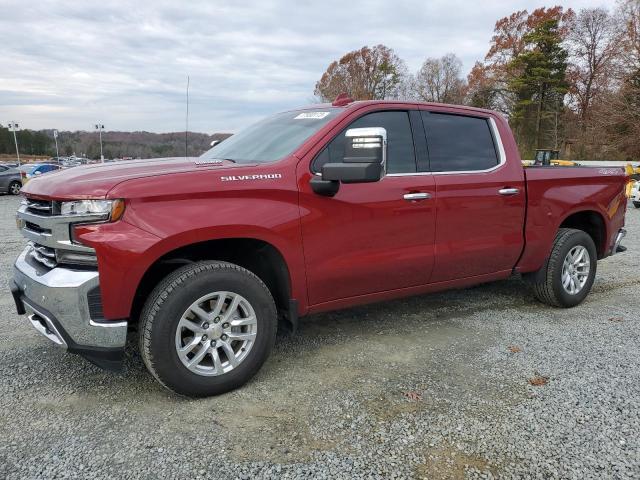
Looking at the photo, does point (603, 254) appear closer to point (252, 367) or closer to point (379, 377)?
point (379, 377)

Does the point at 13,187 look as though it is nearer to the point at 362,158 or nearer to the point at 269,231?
the point at 269,231

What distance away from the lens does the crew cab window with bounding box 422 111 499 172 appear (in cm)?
392

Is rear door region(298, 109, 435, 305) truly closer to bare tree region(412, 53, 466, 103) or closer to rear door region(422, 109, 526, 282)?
rear door region(422, 109, 526, 282)

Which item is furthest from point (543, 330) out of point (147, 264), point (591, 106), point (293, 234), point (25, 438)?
point (591, 106)

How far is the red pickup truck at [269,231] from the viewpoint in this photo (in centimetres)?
272

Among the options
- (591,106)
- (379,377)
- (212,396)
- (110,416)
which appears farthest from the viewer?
(591,106)

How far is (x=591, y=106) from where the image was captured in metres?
40.2

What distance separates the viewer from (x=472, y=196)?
3.97m

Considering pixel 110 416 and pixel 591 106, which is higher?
pixel 591 106

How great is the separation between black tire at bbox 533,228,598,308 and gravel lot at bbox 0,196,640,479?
519 millimetres

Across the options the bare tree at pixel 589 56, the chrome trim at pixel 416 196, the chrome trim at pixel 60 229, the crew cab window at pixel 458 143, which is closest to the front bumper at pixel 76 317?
the chrome trim at pixel 60 229

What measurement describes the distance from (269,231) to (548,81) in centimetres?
4596

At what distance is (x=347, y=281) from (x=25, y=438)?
2.08 metres

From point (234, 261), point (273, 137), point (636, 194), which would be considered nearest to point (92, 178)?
point (234, 261)
